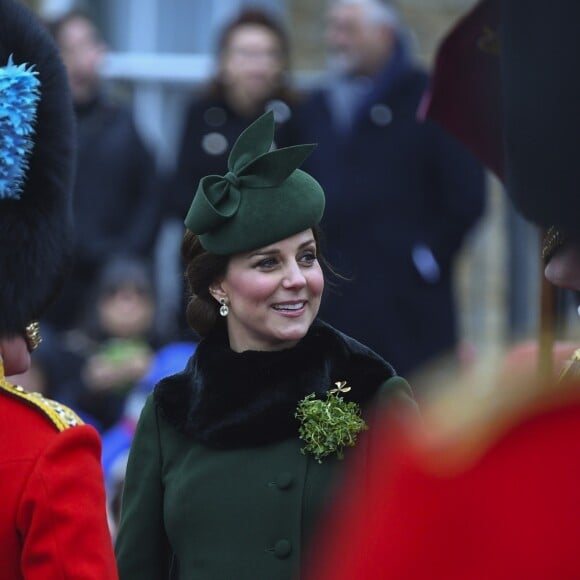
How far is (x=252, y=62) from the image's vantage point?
23.1 ft

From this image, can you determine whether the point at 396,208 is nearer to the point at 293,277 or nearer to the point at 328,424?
the point at 293,277

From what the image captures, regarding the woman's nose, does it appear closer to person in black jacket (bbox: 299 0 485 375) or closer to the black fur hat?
the black fur hat

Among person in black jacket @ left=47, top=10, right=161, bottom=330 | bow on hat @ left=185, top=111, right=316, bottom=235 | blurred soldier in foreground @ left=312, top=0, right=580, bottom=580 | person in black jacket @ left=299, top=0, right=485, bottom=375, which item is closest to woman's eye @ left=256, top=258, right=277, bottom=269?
bow on hat @ left=185, top=111, right=316, bottom=235

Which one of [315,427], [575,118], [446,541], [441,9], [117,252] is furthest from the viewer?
[441,9]

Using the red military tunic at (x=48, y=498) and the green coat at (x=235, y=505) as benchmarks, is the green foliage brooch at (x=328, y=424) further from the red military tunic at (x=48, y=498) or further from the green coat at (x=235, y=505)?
the red military tunic at (x=48, y=498)

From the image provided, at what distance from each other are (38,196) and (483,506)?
7.59 feet

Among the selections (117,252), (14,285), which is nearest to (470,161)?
(117,252)

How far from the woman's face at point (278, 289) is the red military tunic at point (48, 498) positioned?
1.51 ft

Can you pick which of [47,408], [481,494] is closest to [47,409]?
[47,408]

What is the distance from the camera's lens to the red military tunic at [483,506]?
1.52m

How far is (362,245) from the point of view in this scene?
686cm

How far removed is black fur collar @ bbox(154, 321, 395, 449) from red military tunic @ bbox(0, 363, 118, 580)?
0.28 metres

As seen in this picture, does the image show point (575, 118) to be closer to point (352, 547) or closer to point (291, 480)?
point (352, 547)

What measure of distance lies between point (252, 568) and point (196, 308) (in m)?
0.65
